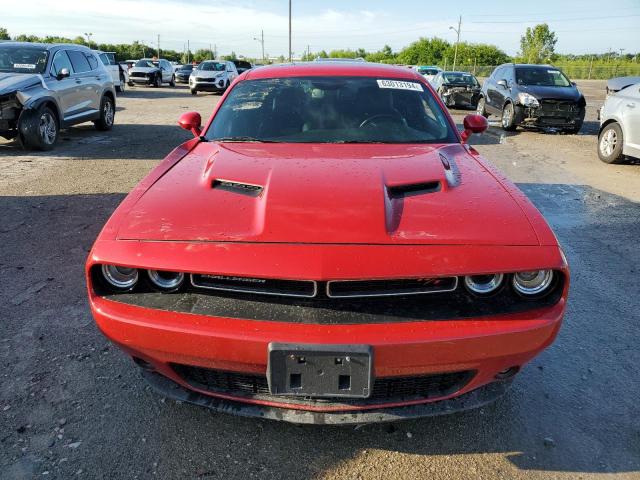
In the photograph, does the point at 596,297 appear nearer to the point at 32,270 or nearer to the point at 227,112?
the point at 227,112

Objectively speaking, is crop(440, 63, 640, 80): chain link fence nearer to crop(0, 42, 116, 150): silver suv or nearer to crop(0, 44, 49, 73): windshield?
crop(0, 42, 116, 150): silver suv

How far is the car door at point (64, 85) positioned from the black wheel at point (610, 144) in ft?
30.9

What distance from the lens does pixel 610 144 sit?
8.64 metres

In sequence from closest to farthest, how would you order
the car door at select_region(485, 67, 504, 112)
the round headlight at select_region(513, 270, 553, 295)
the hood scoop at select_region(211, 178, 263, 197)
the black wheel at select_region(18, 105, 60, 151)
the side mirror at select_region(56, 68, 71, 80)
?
the round headlight at select_region(513, 270, 553, 295) < the hood scoop at select_region(211, 178, 263, 197) < the black wheel at select_region(18, 105, 60, 151) < the side mirror at select_region(56, 68, 71, 80) < the car door at select_region(485, 67, 504, 112)

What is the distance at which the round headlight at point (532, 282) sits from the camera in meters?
2.00

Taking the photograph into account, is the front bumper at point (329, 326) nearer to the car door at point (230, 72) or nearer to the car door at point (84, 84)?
the car door at point (84, 84)

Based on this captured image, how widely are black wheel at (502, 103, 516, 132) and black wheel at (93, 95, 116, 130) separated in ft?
30.1

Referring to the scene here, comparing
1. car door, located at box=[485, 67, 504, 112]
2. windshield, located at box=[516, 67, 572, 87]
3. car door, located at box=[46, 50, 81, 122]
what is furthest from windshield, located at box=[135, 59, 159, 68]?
windshield, located at box=[516, 67, 572, 87]

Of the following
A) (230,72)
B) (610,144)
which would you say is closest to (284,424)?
(610,144)

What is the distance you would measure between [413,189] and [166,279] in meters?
1.16

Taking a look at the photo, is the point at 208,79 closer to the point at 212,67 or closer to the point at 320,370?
the point at 212,67

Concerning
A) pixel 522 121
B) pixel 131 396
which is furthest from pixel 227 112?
pixel 522 121

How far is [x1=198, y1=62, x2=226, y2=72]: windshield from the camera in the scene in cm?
2369

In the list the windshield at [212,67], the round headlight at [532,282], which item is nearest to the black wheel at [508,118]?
the round headlight at [532,282]
